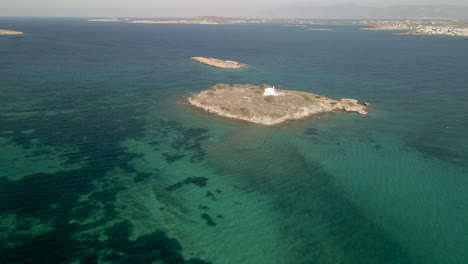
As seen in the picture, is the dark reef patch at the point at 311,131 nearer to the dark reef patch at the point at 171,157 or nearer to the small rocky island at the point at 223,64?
the dark reef patch at the point at 171,157

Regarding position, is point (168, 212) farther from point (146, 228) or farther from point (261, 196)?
point (261, 196)

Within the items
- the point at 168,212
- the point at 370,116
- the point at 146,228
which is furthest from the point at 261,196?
the point at 370,116

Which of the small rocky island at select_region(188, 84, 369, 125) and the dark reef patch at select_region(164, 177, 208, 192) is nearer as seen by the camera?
the dark reef patch at select_region(164, 177, 208, 192)

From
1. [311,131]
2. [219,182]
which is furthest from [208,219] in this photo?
[311,131]

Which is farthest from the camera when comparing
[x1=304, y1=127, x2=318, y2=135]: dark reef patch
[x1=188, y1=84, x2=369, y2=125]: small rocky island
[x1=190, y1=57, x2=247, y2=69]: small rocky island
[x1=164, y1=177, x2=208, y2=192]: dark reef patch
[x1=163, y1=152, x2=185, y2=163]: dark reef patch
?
[x1=190, y1=57, x2=247, y2=69]: small rocky island

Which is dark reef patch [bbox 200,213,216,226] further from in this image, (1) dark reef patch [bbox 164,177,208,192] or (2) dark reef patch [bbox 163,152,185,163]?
(2) dark reef patch [bbox 163,152,185,163]

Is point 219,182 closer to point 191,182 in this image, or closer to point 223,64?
point 191,182

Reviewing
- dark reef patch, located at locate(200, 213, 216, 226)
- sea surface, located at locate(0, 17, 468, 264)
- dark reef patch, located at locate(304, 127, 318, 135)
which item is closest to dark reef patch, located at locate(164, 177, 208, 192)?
sea surface, located at locate(0, 17, 468, 264)

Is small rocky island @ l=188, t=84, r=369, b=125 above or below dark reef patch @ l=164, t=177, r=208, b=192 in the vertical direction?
above
